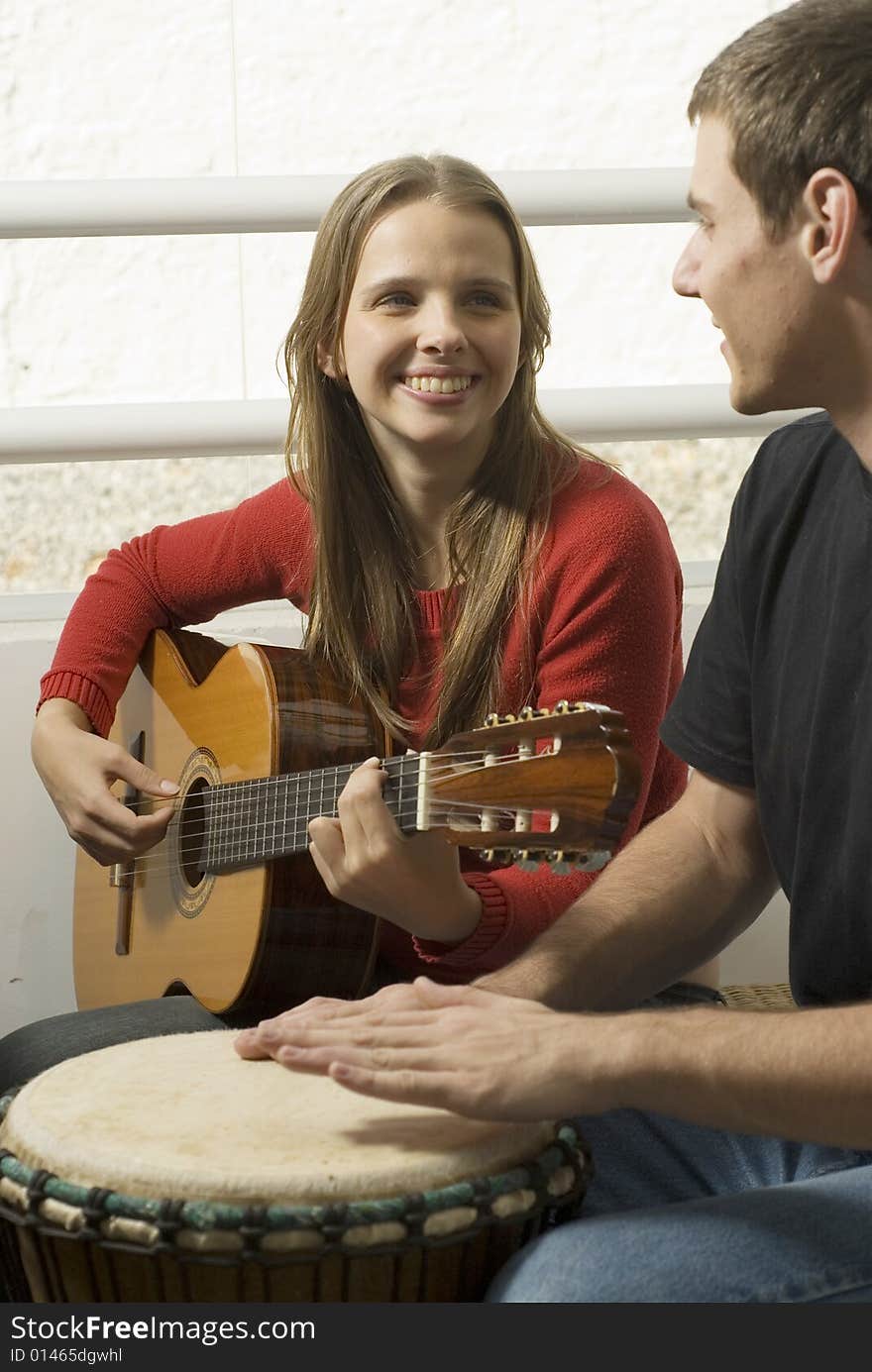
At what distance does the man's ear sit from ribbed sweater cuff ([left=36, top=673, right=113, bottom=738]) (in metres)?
1.10

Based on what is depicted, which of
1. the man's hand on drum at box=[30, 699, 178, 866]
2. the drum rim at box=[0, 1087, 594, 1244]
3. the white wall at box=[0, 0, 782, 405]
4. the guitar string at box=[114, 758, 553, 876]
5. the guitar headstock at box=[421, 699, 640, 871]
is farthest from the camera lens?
the white wall at box=[0, 0, 782, 405]

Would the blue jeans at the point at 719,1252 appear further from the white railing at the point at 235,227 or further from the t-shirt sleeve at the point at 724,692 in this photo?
the white railing at the point at 235,227

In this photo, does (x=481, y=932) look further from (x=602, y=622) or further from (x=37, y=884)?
(x=37, y=884)

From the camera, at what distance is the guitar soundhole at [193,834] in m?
1.91

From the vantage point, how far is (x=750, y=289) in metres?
1.38

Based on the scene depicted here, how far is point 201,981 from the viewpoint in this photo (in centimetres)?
186

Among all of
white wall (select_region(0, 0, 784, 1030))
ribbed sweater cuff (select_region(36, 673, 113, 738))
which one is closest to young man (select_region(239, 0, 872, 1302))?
A: ribbed sweater cuff (select_region(36, 673, 113, 738))

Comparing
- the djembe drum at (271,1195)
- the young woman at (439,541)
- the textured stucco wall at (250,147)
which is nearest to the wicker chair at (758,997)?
the young woman at (439,541)

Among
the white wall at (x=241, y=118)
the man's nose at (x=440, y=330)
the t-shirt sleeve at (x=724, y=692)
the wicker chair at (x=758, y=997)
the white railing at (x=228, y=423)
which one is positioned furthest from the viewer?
the white wall at (x=241, y=118)

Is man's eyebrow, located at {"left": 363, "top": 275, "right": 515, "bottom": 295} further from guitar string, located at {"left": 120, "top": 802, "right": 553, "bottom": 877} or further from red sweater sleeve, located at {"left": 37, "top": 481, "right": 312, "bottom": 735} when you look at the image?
guitar string, located at {"left": 120, "top": 802, "right": 553, "bottom": 877}

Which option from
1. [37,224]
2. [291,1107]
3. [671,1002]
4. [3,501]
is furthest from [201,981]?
[3,501]

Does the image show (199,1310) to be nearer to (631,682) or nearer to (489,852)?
(489,852)

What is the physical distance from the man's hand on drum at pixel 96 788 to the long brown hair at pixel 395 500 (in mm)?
292

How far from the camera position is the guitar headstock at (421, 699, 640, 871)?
129 centimetres
